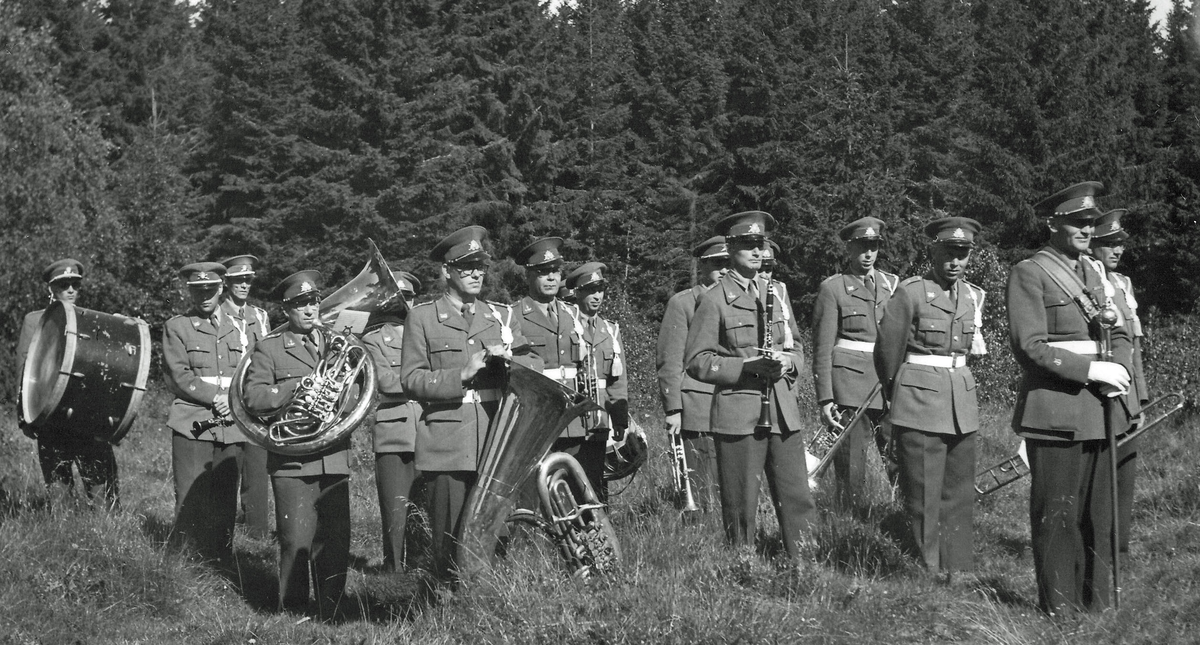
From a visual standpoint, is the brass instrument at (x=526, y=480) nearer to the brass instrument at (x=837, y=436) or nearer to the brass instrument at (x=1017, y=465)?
the brass instrument at (x=1017, y=465)

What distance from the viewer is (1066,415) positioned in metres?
6.17

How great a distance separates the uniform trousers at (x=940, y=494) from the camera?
7.68m

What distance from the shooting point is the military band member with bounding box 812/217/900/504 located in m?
9.86

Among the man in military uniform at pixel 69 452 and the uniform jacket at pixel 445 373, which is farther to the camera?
the man in military uniform at pixel 69 452

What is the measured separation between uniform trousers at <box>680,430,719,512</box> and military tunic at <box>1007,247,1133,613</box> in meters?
2.78

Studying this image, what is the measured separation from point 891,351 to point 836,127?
29683mm

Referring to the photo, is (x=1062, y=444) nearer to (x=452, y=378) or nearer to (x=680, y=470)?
(x=452, y=378)

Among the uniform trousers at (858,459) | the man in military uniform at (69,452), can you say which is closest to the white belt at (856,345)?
the uniform trousers at (858,459)

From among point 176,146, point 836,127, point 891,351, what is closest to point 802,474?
point 891,351

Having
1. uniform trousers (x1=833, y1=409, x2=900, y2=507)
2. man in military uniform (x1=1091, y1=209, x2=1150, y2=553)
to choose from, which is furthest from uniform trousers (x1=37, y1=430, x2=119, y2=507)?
man in military uniform (x1=1091, y1=209, x2=1150, y2=553)

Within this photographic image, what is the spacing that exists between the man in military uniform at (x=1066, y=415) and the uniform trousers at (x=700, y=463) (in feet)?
9.14

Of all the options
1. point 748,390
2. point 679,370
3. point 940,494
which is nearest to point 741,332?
point 748,390

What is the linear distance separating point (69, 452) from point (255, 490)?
4.71 feet

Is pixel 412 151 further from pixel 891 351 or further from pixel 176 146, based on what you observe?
pixel 891 351
